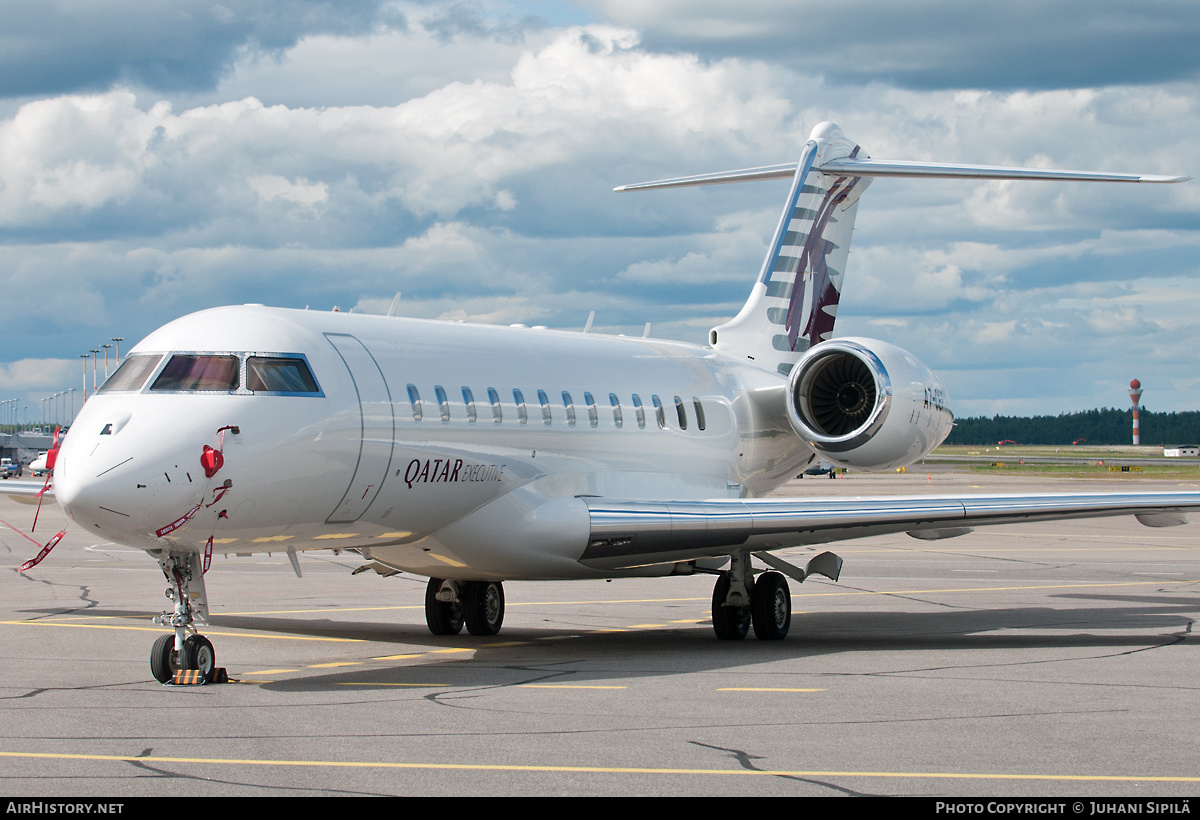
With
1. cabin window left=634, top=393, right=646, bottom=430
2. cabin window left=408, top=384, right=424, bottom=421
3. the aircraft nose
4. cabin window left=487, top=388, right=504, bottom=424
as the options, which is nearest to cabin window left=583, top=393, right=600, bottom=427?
cabin window left=634, top=393, right=646, bottom=430

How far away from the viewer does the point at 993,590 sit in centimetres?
2328

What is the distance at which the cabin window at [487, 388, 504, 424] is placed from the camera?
15062 millimetres

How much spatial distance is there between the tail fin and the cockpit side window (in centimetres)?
955

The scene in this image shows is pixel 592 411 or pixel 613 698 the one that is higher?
pixel 592 411

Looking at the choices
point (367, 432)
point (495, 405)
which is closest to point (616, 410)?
point (495, 405)

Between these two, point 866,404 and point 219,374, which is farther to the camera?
point 866,404

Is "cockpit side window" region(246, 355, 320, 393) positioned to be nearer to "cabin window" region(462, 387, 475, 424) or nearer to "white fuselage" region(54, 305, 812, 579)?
"white fuselage" region(54, 305, 812, 579)

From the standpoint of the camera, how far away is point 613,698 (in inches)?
463

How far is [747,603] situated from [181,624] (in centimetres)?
736

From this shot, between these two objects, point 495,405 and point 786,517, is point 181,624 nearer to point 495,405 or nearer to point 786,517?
point 495,405

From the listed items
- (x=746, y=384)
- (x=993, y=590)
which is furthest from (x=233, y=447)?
(x=993, y=590)

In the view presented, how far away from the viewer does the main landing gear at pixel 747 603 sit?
17.1 metres
